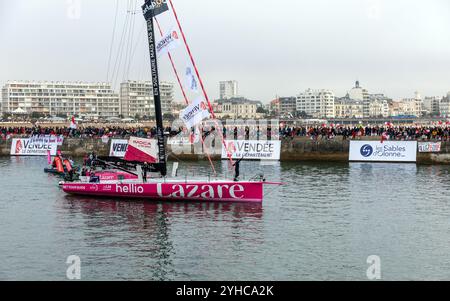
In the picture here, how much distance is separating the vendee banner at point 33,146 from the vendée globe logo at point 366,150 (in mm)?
31422

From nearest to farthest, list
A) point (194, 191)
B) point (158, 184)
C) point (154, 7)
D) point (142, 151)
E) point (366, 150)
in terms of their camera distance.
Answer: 1. point (194, 191)
2. point (158, 184)
3. point (154, 7)
4. point (142, 151)
5. point (366, 150)

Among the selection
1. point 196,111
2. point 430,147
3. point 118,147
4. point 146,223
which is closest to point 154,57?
point 196,111

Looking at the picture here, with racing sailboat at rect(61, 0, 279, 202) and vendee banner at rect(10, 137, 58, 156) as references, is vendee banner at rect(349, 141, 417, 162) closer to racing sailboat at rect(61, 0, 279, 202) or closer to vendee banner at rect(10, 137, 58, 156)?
racing sailboat at rect(61, 0, 279, 202)

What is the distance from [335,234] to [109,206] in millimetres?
13432

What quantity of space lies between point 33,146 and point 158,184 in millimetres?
35645

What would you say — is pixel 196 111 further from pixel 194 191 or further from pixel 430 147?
pixel 430 147

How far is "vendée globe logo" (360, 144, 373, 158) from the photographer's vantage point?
186ft

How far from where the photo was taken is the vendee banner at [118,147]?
6072cm

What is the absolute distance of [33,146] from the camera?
65688 millimetres

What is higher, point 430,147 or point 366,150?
point 430,147

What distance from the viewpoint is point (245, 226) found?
2780 centimetres

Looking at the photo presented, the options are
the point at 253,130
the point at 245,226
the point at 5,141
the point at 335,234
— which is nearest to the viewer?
the point at 335,234
